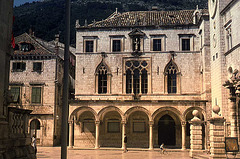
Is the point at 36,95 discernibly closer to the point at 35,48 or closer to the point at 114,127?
the point at 35,48

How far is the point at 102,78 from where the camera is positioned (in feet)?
119

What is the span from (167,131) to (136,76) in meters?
7.33

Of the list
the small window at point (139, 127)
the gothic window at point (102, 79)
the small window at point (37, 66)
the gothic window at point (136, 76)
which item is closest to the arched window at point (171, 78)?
the gothic window at point (136, 76)

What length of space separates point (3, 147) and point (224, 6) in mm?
24008

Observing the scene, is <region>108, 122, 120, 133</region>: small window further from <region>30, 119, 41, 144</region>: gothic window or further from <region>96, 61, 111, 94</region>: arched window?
<region>30, 119, 41, 144</region>: gothic window

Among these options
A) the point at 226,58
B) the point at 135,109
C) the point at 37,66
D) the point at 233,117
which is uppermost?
the point at 37,66

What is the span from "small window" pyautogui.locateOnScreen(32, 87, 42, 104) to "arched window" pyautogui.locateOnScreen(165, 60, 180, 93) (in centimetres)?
1554

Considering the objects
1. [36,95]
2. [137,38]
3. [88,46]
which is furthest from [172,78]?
[36,95]

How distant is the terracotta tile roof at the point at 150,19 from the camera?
36.5 meters

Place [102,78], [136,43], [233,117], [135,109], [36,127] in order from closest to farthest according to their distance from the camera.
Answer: [233,117] → [135,109] → [136,43] → [102,78] → [36,127]

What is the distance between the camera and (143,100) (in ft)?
106

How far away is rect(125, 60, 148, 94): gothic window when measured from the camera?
117 ft

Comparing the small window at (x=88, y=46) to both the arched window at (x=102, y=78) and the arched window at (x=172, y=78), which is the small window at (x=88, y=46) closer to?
the arched window at (x=102, y=78)

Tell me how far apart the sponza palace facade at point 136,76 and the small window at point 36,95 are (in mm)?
5050
